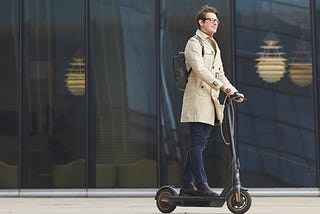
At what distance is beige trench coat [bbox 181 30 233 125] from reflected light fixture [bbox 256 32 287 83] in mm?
3810

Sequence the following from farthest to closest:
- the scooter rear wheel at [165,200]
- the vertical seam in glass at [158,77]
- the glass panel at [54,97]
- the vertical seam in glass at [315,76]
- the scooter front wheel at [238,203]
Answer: the glass panel at [54,97]
the vertical seam in glass at [158,77]
the vertical seam in glass at [315,76]
the scooter rear wheel at [165,200]
the scooter front wheel at [238,203]

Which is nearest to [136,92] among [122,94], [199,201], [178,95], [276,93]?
[122,94]

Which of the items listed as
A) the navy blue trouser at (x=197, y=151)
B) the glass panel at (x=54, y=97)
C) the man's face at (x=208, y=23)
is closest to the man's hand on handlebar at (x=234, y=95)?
the navy blue trouser at (x=197, y=151)

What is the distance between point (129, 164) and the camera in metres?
10.2

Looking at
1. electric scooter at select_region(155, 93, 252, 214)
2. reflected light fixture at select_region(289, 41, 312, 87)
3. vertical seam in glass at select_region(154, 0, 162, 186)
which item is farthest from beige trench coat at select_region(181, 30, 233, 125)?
reflected light fixture at select_region(289, 41, 312, 87)

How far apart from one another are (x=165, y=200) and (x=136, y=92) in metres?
4.03

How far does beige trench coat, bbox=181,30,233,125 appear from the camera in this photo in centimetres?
621

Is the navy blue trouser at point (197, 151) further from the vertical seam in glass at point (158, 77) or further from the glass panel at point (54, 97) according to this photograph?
the glass panel at point (54, 97)

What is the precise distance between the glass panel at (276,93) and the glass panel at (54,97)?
243 centimetres

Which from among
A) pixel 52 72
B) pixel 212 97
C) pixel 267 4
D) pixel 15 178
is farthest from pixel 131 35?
pixel 212 97

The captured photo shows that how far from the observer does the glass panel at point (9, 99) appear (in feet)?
34.0

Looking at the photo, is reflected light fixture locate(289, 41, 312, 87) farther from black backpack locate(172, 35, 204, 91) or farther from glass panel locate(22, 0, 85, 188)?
black backpack locate(172, 35, 204, 91)

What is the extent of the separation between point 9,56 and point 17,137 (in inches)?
49.1

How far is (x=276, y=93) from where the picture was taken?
10.1 meters
